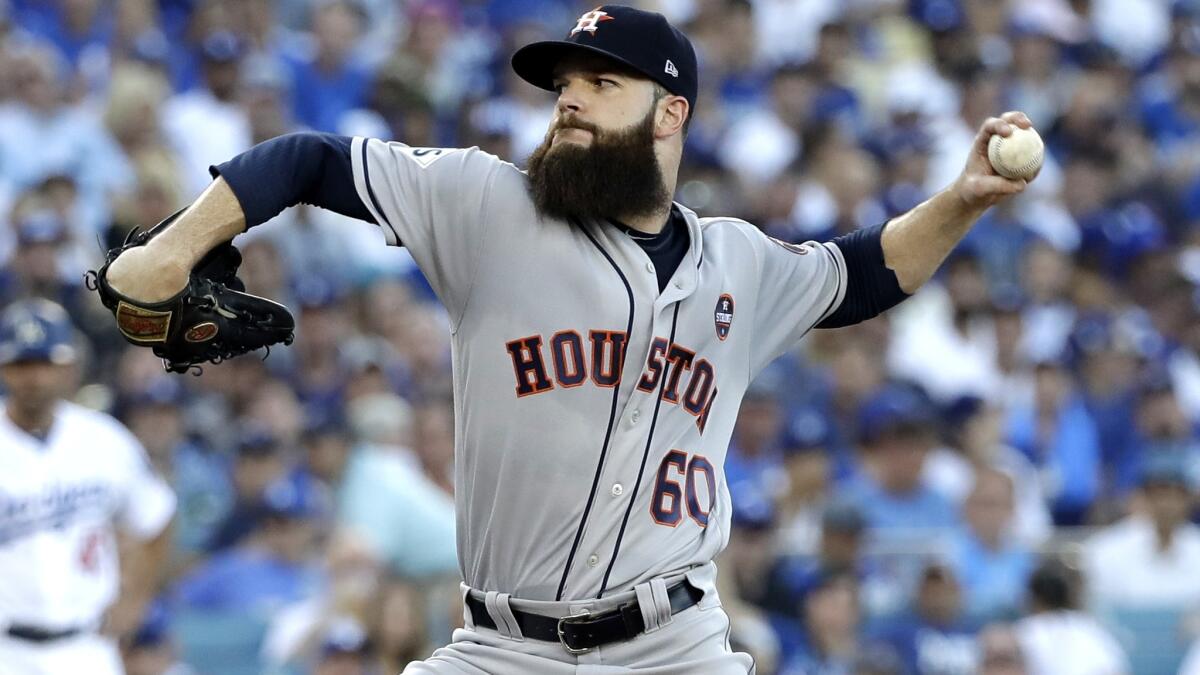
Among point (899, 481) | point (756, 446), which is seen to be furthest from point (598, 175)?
point (756, 446)

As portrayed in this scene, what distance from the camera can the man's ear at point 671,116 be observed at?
3936 mm

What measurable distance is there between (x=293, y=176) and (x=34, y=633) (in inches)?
132

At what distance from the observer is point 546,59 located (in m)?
3.92

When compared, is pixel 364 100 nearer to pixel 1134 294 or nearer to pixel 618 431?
pixel 1134 294

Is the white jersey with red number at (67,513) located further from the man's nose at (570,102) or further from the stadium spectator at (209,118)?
the man's nose at (570,102)

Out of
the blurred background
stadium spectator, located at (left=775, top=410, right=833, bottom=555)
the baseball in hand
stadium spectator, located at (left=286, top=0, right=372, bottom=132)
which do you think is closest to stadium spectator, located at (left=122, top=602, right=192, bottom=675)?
the blurred background

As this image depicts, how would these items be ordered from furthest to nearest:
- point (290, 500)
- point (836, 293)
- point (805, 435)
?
point (805, 435), point (290, 500), point (836, 293)

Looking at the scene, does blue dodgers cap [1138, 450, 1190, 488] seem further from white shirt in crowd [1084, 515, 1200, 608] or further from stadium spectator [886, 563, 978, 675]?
stadium spectator [886, 563, 978, 675]

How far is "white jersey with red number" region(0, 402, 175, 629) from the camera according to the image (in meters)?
6.29

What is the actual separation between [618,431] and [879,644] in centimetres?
385

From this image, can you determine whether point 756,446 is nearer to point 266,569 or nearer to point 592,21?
point 266,569

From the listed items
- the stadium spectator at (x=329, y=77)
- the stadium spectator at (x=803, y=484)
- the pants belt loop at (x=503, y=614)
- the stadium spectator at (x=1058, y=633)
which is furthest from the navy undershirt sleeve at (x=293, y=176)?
the stadium spectator at (x=329, y=77)

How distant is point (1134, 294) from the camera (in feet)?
34.0

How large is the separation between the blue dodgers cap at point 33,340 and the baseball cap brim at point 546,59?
2978 millimetres
